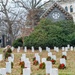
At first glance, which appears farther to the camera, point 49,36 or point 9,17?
point 9,17

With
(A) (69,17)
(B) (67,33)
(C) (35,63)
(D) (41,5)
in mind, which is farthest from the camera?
(D) (41,5)

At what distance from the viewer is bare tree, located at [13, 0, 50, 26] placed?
1816 inches

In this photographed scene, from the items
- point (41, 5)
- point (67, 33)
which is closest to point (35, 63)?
point (67, 33)

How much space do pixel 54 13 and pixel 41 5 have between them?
12.7m

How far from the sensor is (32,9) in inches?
1898

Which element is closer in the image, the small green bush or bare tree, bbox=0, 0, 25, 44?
the small green bush

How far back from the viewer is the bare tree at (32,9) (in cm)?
4612

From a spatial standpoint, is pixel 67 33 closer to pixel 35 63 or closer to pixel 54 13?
A: pixel 54 13

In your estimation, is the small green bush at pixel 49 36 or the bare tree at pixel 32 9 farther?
the bare tree at pixel 32 9

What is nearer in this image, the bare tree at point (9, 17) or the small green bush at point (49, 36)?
the small green bush at point (49, 36)

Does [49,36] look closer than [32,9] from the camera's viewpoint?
Yes

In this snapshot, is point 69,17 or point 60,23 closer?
point 60,23

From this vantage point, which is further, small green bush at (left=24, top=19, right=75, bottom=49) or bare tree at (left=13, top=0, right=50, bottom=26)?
bare tree at (left=13, top=0, right=50, bottom=26)

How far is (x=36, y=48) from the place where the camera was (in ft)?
109
